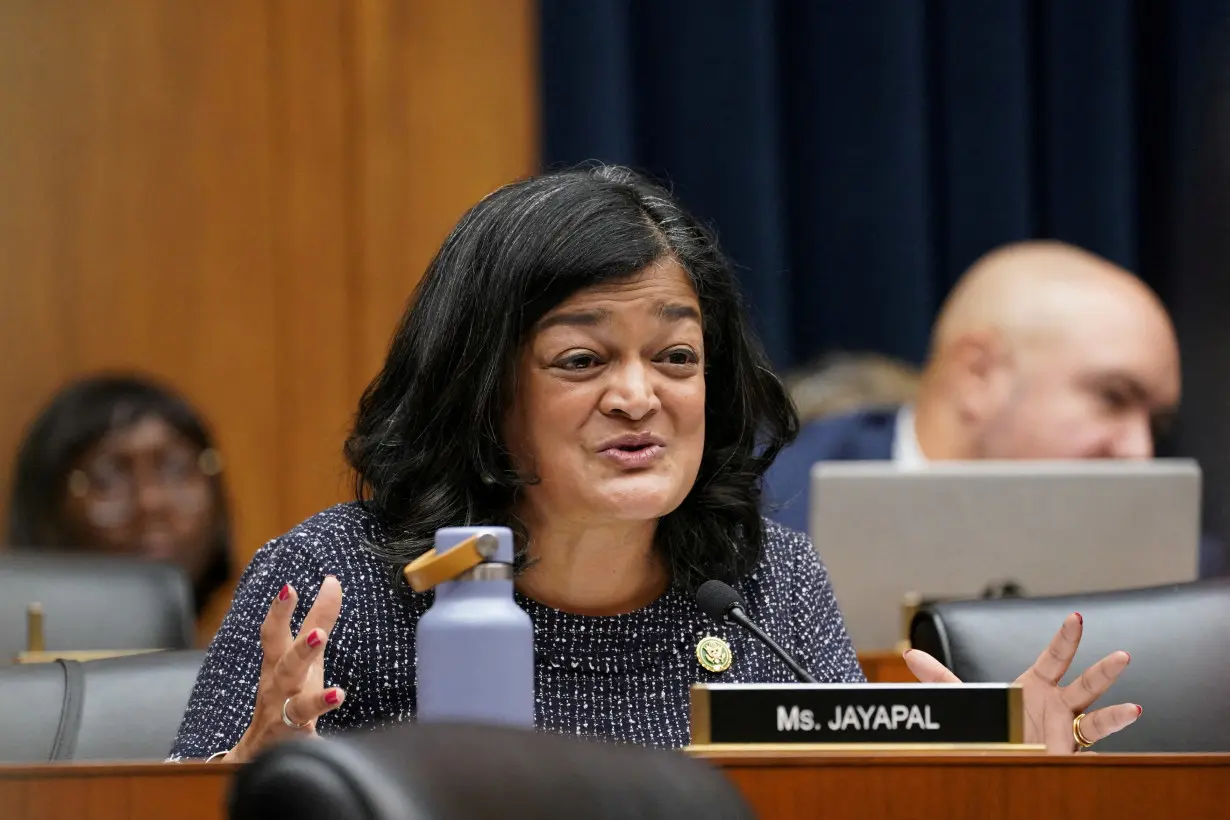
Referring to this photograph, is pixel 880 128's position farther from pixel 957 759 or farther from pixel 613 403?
pixel 957 759

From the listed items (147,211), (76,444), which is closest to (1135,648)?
(76,444)

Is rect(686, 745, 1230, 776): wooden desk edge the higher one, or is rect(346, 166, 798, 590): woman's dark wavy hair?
rect(346, 166, 798, 590): woman's dark wavy hair

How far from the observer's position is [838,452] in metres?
3.47

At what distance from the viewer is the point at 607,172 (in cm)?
193

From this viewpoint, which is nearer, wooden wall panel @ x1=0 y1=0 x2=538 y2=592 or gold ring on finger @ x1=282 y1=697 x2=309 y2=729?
gold ring on finger @ x1=282 y1=697 x2=309 y2=729

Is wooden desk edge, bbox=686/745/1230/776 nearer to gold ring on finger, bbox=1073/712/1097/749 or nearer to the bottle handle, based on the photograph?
the bottle handle

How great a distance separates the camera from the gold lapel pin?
1846 millimetres

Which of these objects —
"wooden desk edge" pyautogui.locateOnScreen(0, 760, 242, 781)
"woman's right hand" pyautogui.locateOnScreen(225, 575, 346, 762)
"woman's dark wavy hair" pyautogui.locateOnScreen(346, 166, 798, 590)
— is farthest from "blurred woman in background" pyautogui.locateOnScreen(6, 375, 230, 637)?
"wooden desk edge" pyautogui.locateOnScreen(0, 760, 242, 781)

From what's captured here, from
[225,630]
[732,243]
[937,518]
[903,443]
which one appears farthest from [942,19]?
[225,630]

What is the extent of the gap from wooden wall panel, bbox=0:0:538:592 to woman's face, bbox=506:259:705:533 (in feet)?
7.15

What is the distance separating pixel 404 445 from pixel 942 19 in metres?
2.42

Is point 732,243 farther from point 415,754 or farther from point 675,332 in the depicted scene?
point 415,754

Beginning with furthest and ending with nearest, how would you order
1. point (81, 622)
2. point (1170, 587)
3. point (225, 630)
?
point (81, 622)
point (1170, 587)
point (225, 630)

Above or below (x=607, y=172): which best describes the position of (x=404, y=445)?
below
